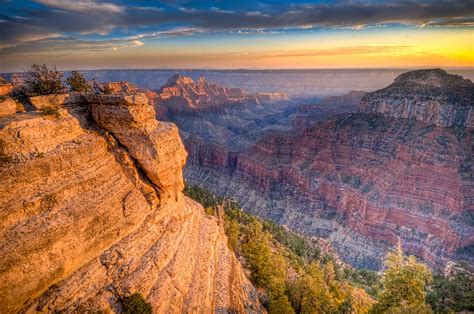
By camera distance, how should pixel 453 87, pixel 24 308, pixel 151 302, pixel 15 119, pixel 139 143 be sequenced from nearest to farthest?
pixel 24 308, pixel 15 119, pixel 151 302, pixel 139 143, pixel 453 87

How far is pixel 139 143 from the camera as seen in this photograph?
22.8 m

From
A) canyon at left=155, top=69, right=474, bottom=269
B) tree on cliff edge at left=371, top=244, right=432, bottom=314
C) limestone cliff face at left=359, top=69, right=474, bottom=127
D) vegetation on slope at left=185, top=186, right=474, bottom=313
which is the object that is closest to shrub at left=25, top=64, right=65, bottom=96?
vegetation on slope at left=185, top=186, right=474, bottom=313

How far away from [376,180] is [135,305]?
288 ft

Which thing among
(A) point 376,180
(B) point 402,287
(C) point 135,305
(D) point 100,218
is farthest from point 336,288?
(A) point 376,180

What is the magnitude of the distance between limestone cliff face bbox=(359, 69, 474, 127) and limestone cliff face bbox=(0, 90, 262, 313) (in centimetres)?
8913

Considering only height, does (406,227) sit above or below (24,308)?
below

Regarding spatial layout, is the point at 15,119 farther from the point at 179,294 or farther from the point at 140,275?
the point at 179,294

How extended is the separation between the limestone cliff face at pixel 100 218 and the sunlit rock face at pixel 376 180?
64.9 metres

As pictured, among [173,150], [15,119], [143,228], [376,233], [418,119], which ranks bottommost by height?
[376,233]

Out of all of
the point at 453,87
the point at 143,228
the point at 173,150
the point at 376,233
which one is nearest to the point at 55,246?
the point at 143,228

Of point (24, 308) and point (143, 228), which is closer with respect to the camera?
point (24, 308)

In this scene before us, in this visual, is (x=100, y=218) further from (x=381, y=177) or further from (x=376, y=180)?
(x=381, y=177)

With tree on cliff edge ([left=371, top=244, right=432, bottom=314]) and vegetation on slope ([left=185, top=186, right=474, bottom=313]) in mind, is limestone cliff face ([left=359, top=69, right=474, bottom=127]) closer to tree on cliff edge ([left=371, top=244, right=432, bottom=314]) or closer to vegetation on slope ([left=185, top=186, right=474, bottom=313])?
vegetation on slope ([left=185, top=186, right=474, bottom=313])

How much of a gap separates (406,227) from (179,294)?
2961 inches
